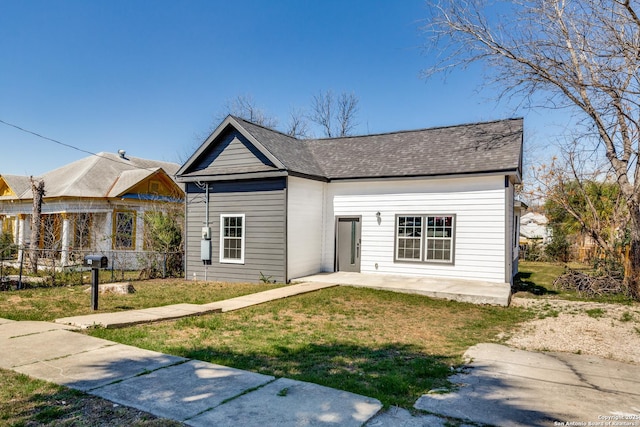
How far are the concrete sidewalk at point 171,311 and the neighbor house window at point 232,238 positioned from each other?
292 centimetres

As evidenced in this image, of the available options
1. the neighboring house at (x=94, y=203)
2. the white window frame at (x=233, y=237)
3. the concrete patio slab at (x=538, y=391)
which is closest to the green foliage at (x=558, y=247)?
the white window frame at (x=233, y=237)

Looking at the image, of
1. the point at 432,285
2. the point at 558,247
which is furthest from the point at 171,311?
the point at 558,247

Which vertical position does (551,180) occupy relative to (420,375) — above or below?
above

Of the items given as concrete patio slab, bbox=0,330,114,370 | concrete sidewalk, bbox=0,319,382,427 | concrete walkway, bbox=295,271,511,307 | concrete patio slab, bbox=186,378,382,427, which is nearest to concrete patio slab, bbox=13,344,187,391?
concrete sidewalk, bbox=0,319,382,427

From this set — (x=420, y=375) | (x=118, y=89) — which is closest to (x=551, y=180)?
(x=420, y=375)

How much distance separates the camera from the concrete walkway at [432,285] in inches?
411

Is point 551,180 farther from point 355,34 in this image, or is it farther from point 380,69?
point 355,34

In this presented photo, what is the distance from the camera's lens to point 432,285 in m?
11.8

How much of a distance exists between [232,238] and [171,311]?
6064mm

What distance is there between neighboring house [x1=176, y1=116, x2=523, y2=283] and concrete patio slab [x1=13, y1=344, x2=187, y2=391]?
26.2ft

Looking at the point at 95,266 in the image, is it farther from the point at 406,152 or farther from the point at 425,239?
the point at 406,152

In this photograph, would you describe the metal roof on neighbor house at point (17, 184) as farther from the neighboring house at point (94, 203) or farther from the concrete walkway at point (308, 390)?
the concrete walkway at point (308, 390)

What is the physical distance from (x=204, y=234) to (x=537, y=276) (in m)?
14.3

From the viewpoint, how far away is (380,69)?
76.2 ft
